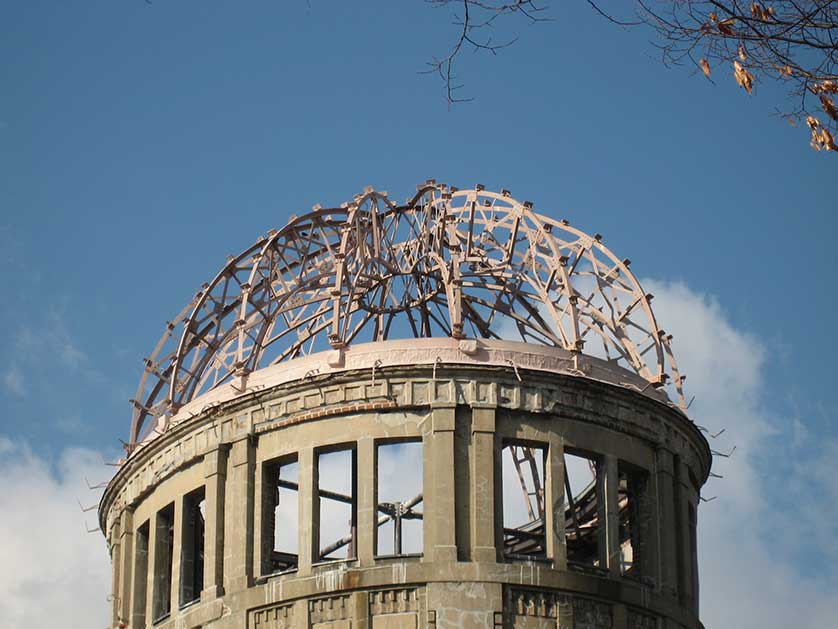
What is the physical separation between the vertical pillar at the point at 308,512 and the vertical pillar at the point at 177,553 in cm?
400

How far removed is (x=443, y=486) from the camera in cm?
4862

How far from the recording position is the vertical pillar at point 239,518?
49656 millimetres

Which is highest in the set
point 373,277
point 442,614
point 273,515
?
point 373,277

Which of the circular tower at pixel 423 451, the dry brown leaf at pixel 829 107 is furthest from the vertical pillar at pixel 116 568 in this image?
the dry brown leaf at pixel 829 107

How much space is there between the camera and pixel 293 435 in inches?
1966

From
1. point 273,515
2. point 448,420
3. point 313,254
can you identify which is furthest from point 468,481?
point 313,254

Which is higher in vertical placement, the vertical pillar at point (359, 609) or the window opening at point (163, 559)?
the window opening at point (163, 559)

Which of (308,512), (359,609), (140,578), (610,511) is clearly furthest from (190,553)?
(610,511)

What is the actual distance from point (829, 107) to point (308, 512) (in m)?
24.6

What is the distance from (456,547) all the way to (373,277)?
8.25 meters

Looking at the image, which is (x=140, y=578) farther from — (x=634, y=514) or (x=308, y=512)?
(x=634, y=514)

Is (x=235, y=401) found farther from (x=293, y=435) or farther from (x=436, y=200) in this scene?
(x=436, y=200)

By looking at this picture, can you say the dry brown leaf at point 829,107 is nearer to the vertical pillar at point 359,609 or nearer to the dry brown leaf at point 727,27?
the dry brown leaf at point 727,27

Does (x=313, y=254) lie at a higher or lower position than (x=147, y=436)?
higher
